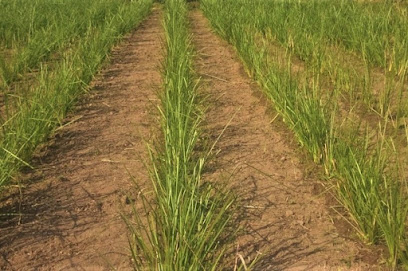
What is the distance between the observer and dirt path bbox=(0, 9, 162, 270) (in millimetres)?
2002

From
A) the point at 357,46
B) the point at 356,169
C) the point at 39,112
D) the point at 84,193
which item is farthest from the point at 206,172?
the point at 357,46

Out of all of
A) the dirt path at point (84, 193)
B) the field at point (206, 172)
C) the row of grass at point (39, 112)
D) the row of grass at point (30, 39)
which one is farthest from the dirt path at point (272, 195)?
the row of grass at point (30, 39)

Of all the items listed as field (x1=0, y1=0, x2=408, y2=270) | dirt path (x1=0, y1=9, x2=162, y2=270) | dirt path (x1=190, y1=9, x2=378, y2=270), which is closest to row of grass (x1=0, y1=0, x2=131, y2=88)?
field (x1=0, y1=0, x2=408, y2=270)

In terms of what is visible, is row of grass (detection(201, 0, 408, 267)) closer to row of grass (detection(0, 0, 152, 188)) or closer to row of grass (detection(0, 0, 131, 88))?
row of grass (detection(0, 0, 152, 188))

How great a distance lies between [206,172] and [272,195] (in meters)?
0.40

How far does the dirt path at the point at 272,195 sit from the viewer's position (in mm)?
1980

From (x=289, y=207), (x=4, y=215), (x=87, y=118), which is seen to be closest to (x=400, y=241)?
(x=289, y=207)

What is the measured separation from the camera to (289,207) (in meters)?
2.38

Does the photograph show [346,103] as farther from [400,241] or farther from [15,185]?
[15,185]

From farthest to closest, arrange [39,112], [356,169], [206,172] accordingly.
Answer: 1. [39,112]
2. [206,172]
3. [356,169]

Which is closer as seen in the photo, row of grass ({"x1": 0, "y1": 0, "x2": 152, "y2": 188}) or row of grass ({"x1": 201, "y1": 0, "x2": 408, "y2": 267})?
row of grass ({"x1": 201, "y1": 0, "x2": 408, "y2": 267})

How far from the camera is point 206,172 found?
271 cm

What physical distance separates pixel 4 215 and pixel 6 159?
25cm

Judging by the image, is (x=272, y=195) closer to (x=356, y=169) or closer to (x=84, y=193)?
(x=356, y=169)
